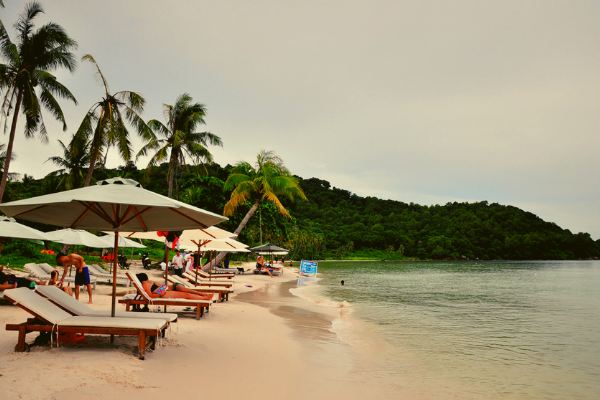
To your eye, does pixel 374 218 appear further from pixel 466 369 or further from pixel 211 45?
pixel 466 369

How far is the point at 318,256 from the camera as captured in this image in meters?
86.9

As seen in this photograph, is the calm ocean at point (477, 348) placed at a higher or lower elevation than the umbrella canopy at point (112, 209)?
lower

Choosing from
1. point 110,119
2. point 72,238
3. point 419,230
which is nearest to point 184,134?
point 110,119

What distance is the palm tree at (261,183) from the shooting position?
23047 millimetres

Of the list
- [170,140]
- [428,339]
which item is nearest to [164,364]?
[428,339]

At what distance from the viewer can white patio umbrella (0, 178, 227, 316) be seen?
16.4 feet

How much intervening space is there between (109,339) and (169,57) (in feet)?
49.1

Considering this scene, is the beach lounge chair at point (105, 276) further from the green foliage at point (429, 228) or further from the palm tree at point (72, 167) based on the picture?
the green foliage at point (429, 228)

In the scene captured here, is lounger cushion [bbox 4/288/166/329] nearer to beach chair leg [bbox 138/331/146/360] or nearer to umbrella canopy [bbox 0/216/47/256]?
beach chair leg [bbox 138/331/146/360]

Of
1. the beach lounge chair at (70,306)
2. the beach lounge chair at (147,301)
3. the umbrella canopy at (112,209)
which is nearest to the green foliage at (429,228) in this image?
the beach lounge chair at (147,301)

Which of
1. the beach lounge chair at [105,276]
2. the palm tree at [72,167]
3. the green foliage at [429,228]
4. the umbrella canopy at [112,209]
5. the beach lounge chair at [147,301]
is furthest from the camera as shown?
the green foliage at [429,228]

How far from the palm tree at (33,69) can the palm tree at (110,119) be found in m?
0.99

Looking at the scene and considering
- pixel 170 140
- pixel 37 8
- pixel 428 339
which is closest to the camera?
pixel 428 339

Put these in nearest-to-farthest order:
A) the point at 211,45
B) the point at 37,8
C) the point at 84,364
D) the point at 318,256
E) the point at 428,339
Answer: the point at 84,364, the point at 428,339, the point at 211,45, the point at 37,8, the point at 318,256
